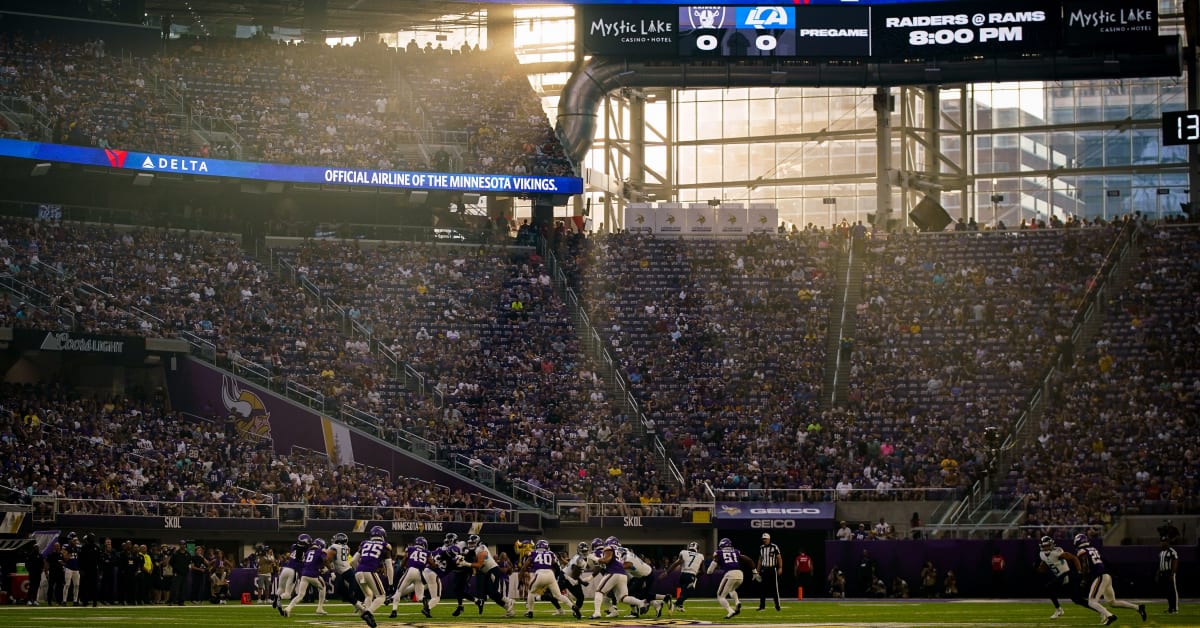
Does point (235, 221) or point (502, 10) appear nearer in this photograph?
point (235, 221)

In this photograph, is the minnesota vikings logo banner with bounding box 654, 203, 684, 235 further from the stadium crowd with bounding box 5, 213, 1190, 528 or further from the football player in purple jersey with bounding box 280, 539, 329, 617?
the football player in purple jersey with bounding box 280, 539, 329, 617

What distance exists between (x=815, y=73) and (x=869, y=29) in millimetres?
2571

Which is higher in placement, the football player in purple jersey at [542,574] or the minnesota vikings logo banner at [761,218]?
the minnesota vikings logo banner at [761,218]

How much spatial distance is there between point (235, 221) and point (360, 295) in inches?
243

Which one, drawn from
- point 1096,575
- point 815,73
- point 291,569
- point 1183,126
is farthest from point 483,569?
point 1183,126

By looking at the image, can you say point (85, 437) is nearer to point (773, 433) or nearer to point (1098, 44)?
point (773, 433)

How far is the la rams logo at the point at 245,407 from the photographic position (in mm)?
46375

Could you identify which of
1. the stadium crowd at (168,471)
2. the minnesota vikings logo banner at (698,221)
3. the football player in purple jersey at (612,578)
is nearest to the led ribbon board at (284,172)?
the minnesota vikings logo banner at (698,221)

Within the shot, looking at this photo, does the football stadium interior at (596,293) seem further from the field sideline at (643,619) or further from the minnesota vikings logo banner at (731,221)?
the field sideline at (643,619)

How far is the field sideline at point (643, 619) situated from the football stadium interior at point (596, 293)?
1643 mm

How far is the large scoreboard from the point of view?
5706cm

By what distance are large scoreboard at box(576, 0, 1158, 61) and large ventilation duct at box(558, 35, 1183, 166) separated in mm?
576

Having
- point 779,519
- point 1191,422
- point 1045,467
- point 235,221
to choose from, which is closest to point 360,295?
point 235,221

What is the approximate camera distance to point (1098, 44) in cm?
5703
